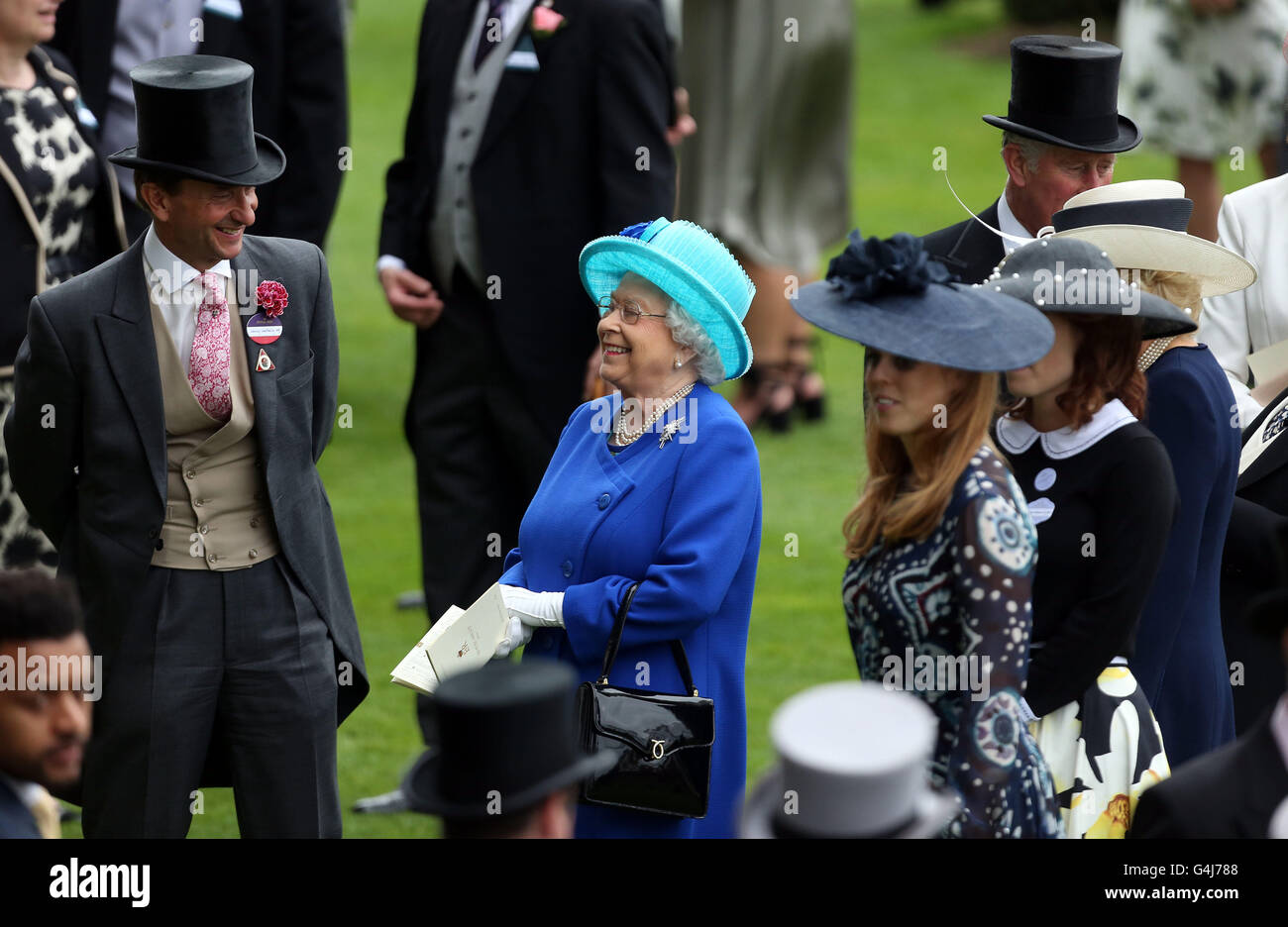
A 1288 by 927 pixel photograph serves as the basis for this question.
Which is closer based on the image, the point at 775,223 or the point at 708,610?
the point at 708,610

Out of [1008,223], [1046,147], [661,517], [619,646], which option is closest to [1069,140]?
[1046,147]

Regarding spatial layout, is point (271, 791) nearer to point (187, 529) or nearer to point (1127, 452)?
point (187, 529)

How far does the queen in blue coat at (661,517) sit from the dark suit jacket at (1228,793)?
4.43 ft

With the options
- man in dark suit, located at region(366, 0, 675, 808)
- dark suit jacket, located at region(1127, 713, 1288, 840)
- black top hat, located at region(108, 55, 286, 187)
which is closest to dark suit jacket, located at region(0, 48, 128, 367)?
man in dark suit, located at region(366, 0, 675, 808)

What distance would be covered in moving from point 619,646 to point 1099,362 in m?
1.28

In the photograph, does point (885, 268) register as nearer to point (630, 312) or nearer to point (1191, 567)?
point (630, 312)

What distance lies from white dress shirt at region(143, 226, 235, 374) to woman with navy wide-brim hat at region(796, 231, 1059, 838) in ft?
5.11

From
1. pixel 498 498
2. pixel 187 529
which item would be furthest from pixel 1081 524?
pixel 498 498

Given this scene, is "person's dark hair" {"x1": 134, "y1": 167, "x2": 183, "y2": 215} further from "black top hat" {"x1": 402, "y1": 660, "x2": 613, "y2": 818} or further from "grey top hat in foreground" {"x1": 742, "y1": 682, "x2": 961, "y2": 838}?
"grey top hat in foreground" {"x1": 742, "y1": 682, "x2": 961, "y2": 838}

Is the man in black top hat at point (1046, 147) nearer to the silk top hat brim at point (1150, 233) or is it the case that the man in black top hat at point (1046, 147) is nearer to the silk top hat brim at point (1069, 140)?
the silk top hat brim at point (1069, 140)

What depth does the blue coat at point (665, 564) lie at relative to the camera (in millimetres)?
4297

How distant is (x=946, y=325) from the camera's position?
3.79 m

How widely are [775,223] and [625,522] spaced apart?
263 inches
